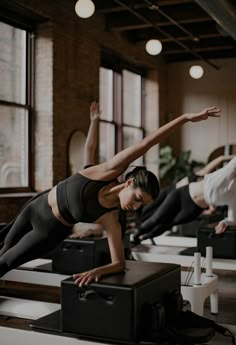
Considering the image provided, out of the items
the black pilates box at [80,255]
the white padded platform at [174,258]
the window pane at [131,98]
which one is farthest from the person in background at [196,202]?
the window pane at [131,98]

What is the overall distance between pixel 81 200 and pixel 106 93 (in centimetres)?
611

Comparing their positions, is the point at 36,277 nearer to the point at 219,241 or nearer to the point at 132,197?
the point at 219,241

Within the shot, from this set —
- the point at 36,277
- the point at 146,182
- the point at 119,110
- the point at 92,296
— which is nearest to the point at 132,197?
the point at 146,182

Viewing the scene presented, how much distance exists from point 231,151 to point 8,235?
696cm

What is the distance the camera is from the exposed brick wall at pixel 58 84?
21.8ft

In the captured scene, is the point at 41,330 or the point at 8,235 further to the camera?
the point at 8,235

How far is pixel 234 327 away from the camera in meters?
2.99

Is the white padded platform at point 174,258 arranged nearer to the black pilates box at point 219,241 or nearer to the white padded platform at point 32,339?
the black pilates box at point 219,241

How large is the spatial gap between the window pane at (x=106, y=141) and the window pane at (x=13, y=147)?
1903 mm

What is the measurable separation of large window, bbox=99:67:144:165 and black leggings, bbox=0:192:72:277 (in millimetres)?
5222

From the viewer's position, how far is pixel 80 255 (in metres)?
3.89

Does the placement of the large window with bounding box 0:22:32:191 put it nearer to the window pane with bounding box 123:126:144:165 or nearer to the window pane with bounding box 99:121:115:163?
the window pane with bounding box 99:121:115:163

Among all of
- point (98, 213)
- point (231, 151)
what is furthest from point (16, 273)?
point (231, 151)

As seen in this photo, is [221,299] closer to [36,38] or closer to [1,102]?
[1,102]
